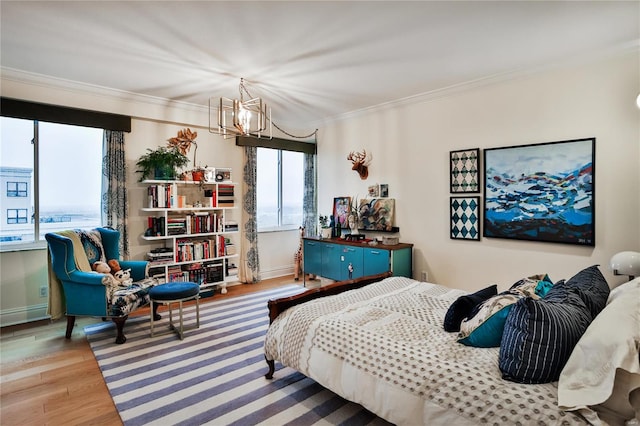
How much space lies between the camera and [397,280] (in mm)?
3291

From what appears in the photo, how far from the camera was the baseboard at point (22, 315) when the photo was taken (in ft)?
12.3

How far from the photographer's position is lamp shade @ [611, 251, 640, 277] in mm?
2660

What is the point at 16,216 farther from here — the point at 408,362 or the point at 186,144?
the point at 408,362

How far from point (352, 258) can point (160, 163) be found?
2.85 metres

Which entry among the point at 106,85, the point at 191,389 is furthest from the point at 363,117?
the point at 191,389

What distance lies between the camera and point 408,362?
180 centimetres

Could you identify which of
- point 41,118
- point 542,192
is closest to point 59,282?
point 41,118

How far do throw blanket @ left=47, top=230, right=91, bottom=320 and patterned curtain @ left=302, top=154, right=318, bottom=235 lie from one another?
351 centimetres

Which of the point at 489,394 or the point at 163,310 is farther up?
the point at 489,394

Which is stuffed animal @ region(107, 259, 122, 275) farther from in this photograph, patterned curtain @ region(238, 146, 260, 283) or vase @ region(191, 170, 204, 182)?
patterned curtain @ region(238, 146, 260, 283)

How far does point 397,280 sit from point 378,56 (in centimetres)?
216

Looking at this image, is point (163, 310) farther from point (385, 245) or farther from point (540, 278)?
point (540, 278)

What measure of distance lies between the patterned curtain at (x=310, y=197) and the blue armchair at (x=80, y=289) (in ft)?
10.5

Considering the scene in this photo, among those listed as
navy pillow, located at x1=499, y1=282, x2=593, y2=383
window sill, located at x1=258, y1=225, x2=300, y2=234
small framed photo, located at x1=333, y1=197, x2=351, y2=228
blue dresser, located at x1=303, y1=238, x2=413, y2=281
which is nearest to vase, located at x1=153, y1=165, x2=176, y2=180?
window sill, located at x1=258, y1=225, x2=300, y2=234
